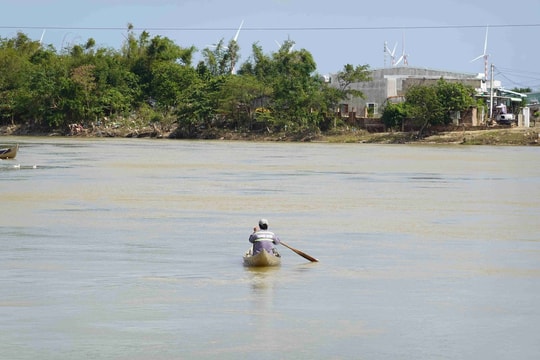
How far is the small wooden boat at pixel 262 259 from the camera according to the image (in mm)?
15281

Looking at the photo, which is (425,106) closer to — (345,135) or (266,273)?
(345,135)

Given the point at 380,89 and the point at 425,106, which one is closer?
the point at 425,106

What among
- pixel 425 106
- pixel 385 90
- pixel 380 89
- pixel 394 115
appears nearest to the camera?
pixel 425 106

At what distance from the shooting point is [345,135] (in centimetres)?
7838

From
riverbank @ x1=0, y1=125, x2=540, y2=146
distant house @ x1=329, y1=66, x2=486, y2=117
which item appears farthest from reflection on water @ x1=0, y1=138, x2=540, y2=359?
distant house @ x1=329, y1=66, x2=486, y2=117

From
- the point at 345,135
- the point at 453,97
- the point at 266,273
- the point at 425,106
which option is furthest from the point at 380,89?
the point at 266,273

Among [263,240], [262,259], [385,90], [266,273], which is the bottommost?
[266,273]

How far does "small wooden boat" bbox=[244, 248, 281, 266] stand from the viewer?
15.3 meters

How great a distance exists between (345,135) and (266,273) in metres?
63.7

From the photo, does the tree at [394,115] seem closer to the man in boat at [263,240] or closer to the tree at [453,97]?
the tree at [453,97]

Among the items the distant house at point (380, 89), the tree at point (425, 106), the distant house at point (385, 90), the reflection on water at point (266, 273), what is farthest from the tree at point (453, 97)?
the reflection on water at point (266, 273)

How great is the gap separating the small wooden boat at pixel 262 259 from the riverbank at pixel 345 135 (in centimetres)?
5806

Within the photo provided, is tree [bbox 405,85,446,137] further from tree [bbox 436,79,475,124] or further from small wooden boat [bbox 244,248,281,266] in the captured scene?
small wooden boat [bbox 244,248,281,266]

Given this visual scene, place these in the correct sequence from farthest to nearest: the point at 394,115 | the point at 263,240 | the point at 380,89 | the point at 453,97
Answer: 1. the point at 380,89
2. the point at 394,115
3. the point at 453,97
4. the point at 263,240
